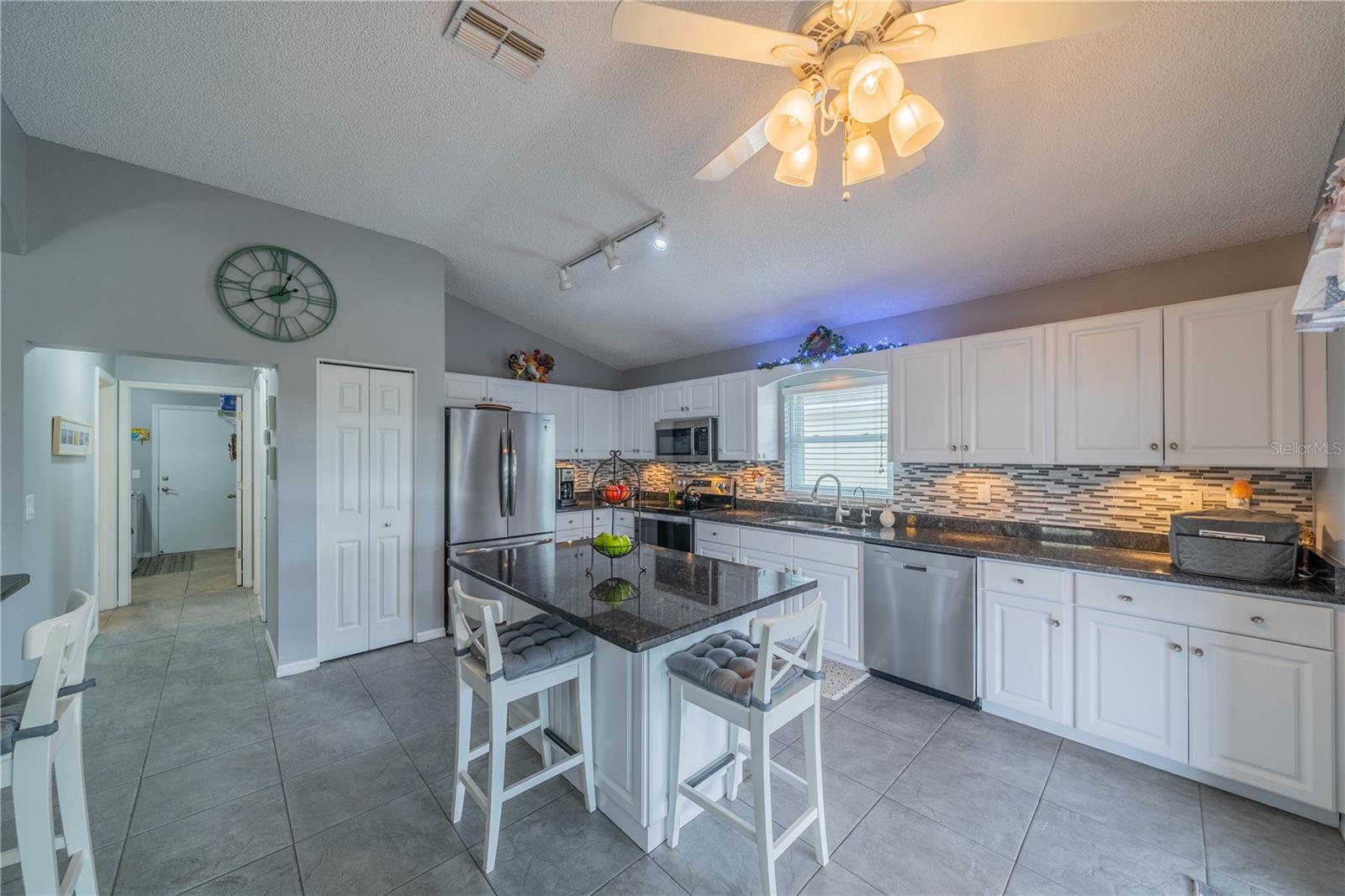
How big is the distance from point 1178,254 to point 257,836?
4.99 metres

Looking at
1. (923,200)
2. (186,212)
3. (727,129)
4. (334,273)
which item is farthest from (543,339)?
(923,200)

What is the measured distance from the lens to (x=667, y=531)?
186 inches

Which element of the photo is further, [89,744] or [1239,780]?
[89,744]

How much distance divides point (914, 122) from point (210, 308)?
12.5 feet

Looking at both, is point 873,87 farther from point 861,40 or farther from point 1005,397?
point 1005,397

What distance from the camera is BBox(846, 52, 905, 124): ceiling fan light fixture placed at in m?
1.26

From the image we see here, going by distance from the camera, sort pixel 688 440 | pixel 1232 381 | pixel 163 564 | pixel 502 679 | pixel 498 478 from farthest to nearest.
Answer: pixel 163 564 < pixel 688 440 < pixel 498 478 < pixel 1232 381 < pixel 502 679

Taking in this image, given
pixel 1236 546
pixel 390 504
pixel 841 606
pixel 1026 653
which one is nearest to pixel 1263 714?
pixel 1236 546

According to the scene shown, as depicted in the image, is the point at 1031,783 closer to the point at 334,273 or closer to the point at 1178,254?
the point at 1178,254

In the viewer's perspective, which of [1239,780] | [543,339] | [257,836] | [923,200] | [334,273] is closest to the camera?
[257,836]

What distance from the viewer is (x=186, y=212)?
9.53 ft

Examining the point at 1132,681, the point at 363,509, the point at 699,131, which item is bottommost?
the point at 1132,681

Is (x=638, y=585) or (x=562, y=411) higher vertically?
(x=562, y=411)

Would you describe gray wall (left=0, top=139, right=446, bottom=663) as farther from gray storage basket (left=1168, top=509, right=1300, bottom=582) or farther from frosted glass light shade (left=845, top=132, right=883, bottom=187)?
gray storage basket (left=1168, top=509, right=1300, bottom=582)
